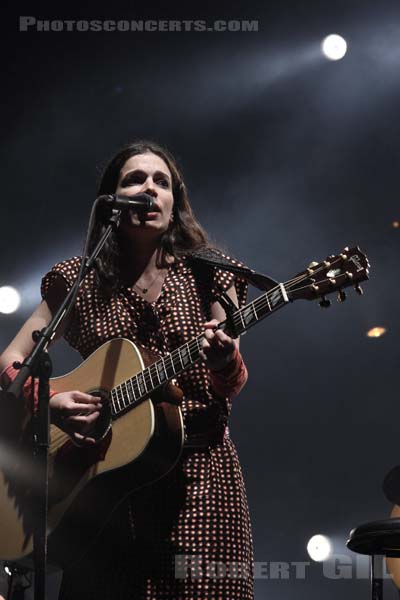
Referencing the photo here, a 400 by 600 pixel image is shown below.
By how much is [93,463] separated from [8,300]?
3575 millimetres

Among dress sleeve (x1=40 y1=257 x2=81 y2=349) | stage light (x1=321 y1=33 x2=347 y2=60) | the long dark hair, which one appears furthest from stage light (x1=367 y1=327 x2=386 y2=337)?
dress sleeve (x1=40 y1=257 x2=81 y2=349)

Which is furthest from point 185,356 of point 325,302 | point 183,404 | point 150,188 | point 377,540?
point 377,540

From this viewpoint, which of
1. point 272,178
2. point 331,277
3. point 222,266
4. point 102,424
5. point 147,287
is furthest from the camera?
point 272,178

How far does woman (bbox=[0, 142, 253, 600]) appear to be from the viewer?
6.90 ft

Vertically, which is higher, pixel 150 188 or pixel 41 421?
pixel 150 188

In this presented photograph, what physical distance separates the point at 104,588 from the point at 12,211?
398cm

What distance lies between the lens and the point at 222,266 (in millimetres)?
2436

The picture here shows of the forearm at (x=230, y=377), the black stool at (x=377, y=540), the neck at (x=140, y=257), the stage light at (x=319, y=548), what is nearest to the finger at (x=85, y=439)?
the forearm at (x=230, y=377)

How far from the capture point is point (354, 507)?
5672 millimetres

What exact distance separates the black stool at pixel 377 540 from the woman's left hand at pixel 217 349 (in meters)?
0.70

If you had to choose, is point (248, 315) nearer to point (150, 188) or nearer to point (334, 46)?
point (150, 188)

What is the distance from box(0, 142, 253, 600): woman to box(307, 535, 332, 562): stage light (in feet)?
11.5

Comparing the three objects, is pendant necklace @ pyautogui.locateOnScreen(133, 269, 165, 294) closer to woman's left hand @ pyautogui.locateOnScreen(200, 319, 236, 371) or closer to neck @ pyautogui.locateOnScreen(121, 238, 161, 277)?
neck @ pyautogui.locateOnScreen(121, 238, 161, 277)

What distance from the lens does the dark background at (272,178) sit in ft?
18.6
